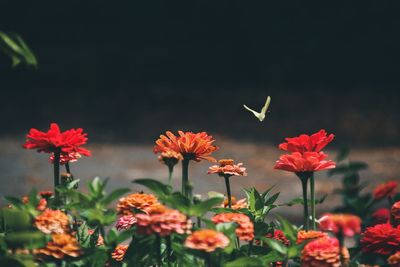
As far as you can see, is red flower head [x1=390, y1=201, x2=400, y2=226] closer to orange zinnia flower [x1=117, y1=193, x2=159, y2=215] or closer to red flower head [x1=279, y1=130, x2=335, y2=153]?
red flower head [x1=279, y1=130, x2=335, y2=153]

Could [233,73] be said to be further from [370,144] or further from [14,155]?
[14,155]

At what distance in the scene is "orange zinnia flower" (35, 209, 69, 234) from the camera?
1039 mm

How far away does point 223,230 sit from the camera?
1.06 meters

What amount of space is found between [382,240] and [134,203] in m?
0.37

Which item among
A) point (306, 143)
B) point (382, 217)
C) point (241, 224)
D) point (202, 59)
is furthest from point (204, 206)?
point (202, 59)

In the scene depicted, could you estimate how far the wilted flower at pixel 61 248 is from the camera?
1.02m

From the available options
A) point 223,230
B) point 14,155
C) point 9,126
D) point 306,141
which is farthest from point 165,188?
point 9,126

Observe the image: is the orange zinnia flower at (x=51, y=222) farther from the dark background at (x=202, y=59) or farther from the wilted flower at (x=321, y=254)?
the dark background at (x=202, y=59)

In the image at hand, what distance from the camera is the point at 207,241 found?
0.96 metres

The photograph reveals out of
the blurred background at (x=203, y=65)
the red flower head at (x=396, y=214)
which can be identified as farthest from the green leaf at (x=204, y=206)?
the blurred background at (x=203, y=65)

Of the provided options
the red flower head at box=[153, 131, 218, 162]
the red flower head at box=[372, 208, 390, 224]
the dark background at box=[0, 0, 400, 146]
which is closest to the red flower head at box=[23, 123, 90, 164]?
the red flower head at box=[153, 131, 218, 162]

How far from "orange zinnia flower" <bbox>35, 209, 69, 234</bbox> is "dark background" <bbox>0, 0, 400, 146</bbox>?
5.01 meters

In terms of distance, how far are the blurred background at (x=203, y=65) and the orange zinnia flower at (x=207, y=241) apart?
15.6 ft

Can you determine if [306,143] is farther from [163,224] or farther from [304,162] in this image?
[163,224]
